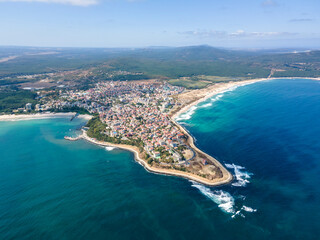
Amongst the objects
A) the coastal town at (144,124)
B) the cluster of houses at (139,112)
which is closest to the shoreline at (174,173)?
the coastal town at (144,124)

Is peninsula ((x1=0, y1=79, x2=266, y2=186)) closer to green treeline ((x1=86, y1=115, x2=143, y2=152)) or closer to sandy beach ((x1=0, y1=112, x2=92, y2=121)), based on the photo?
green treeline ((x1=86, y1=115, x2=143, y2=152))

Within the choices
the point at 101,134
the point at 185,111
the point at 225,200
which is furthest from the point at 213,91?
the point at 225,200

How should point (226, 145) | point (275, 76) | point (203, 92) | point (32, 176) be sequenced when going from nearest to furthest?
1. point (32, 176)
2. point (226, 145)
3. point (203, 92)
4. point (275, 76)

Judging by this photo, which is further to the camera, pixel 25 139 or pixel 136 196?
pixel 25 139

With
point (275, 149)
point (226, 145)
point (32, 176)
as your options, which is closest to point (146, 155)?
point (226, 145)

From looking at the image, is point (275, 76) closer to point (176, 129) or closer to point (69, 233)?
point (176, 129)

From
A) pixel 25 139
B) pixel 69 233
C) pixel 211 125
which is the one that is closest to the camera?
pixel 69 233

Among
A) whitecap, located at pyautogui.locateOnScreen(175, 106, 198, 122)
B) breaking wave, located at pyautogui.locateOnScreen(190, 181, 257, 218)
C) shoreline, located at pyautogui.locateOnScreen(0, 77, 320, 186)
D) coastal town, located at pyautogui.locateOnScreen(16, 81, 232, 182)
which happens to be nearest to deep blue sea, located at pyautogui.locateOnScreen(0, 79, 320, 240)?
breaking wave, located at pyautogui.locateOnScreen(190, 181, 257, 218)
